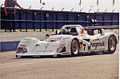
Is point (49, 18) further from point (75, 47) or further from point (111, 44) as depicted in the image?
point (75, 47)

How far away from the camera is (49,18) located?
273 feet

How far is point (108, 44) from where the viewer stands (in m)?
18.2

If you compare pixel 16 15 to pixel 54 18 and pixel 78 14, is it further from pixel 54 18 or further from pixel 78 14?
pixel 78 14

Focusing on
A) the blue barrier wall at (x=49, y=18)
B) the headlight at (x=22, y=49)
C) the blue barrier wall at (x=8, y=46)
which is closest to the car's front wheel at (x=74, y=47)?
the headlight at (x=22, y=49)

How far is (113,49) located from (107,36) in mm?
791

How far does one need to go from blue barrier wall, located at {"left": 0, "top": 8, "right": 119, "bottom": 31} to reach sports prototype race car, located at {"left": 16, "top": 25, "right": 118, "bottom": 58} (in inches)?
2132

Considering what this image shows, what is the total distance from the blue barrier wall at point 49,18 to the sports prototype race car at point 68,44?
178 ft

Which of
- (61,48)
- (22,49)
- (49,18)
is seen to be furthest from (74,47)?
(49,18)

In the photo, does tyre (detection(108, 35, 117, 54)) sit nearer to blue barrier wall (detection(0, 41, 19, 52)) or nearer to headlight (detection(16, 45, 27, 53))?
headlight (detection(16, 45, 27, 53))

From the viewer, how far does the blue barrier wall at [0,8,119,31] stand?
76.1 m

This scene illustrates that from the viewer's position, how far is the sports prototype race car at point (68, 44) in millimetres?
15453

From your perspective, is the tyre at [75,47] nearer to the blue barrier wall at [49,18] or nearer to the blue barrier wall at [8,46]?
the blue barrier wall at [8,46]

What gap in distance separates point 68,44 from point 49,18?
68.1 meters

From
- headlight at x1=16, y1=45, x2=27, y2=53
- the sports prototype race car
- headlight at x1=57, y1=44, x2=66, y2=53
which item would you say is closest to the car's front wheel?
the sports prototype race car
